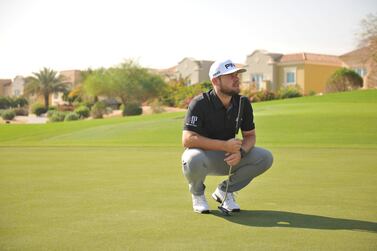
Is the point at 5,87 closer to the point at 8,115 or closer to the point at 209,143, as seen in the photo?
the point at 8,115

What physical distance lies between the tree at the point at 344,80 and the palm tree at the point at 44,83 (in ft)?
153

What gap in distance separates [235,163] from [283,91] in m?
61.9

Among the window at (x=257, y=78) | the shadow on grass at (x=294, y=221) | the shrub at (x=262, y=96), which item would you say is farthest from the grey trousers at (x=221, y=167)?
the window at (x=257, y=78)

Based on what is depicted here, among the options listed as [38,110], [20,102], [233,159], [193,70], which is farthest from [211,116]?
[193,70]

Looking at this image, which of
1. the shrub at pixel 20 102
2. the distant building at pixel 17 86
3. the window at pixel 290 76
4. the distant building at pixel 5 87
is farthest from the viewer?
the distant building at pixel 5 87

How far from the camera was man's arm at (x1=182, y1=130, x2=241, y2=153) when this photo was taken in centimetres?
618

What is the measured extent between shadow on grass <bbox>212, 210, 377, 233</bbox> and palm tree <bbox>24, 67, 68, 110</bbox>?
3549 inches

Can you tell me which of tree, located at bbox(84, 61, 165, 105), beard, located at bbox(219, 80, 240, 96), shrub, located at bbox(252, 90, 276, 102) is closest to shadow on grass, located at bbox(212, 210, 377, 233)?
beard, located at bbox(219, 80, 240, 96)

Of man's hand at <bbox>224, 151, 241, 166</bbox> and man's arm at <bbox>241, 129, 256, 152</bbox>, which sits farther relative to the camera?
man's arm at <bbox>241, 129, 256, 152</bbox>

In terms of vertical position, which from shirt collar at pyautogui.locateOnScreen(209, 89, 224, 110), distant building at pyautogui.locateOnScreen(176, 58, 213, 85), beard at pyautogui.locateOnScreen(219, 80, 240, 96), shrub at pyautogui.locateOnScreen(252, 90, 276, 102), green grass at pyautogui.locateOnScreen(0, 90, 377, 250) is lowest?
shrub at pyautogui.locateOnScreen(252, 90, 276, 102)

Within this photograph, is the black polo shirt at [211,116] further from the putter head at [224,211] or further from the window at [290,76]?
the window at [290,76]

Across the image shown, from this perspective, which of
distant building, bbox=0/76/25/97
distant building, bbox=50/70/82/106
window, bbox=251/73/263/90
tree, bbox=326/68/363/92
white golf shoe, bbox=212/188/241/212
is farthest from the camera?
distant building, bbox=0/76/25/97

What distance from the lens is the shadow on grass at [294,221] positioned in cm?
529

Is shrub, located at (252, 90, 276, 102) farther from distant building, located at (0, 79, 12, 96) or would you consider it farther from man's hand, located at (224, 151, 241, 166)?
distant building, located at (0, 79, 12, 96)
